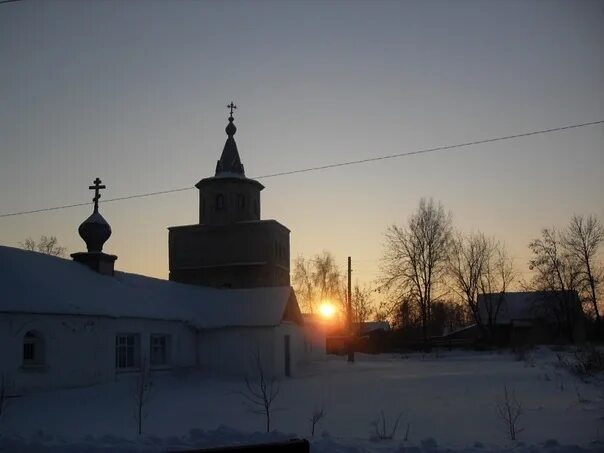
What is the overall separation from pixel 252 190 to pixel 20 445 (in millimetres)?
33014

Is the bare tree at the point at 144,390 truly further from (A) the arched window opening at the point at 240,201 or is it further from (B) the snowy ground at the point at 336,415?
(A) the arched window opening at the point at 240,201

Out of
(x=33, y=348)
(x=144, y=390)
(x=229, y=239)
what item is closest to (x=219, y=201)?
(x=229, y=239)

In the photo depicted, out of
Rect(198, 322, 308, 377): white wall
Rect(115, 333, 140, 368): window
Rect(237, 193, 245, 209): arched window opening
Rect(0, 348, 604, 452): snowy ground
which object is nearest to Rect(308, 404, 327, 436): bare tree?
Rect(0, 348, 604, 452): snowy ground

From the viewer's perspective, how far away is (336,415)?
1477 centimetres

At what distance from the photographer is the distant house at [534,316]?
60.5m

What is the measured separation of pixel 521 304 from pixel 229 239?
40.0 metres

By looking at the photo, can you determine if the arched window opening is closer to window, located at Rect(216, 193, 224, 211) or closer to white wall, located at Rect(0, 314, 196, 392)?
window, located at Rect(216, 193, 224, 211)

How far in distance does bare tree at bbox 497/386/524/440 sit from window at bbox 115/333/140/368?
13647mm

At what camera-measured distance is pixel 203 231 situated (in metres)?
41.1

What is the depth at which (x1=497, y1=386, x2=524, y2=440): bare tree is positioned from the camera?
1129 cm

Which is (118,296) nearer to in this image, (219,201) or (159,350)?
(159,350)

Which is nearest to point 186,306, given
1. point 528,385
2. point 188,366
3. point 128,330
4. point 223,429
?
point 188,366

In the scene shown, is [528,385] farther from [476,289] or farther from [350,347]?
[476,289]

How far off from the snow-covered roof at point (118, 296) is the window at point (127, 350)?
955 mm
